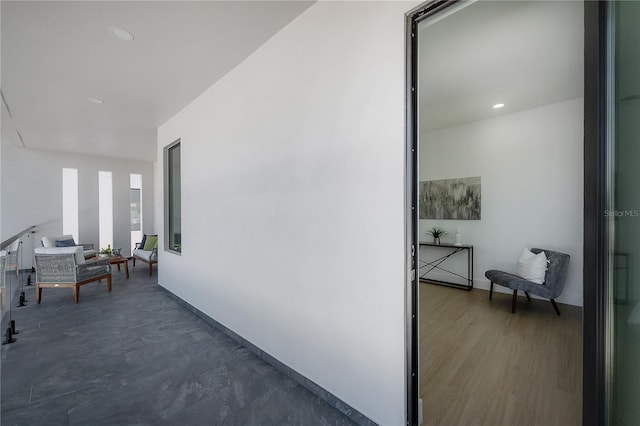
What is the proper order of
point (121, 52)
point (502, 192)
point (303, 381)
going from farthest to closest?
point (502, 192) → point (121, 52) → point (303, 381)

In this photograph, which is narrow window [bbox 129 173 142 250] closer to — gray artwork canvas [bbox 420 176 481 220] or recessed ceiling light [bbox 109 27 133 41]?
recessed ceiling light [bbox 109 27 133 41]

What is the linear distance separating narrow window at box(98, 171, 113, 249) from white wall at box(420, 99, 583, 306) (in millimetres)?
8128

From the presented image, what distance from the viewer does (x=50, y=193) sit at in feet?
20.9

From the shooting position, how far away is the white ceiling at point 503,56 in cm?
207

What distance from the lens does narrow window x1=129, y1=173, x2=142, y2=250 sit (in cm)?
761

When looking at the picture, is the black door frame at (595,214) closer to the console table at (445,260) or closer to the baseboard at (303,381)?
the baseboard at (303,381)

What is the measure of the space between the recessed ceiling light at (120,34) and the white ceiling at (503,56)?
91.9 inches

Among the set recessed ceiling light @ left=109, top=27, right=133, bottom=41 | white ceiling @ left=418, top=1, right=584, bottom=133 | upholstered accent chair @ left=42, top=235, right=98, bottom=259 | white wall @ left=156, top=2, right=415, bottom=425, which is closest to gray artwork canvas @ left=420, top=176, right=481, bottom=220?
white ceiling @ left=418, top=1, right=584, bottom=133

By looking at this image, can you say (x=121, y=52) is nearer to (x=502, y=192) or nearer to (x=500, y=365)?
(x=500, y=365)

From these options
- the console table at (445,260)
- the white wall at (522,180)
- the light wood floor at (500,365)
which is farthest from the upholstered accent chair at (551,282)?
the console table at (445,260)

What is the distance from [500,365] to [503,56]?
9.26 feet

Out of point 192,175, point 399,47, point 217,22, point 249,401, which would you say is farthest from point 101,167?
point 399,47

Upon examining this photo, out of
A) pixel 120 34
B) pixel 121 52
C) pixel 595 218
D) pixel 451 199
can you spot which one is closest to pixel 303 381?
pixel 595 218

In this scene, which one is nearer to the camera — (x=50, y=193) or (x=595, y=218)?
(x=595, y=218)
